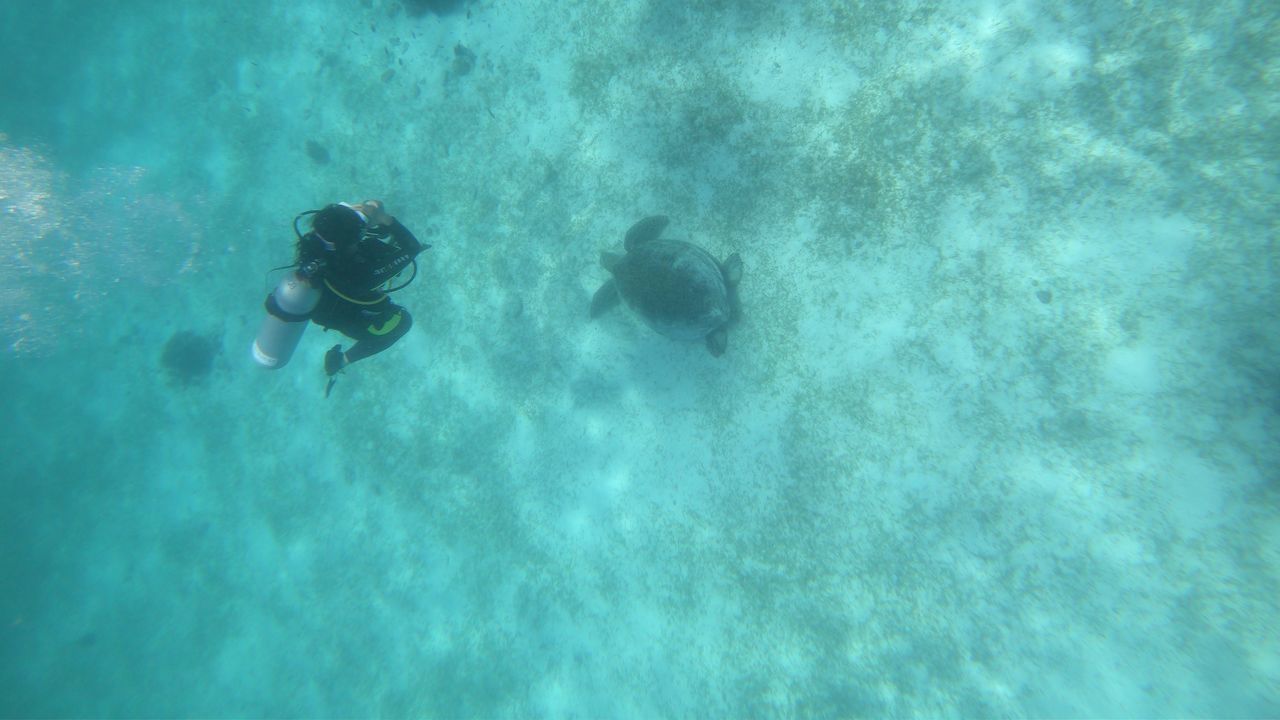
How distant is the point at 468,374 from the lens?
6418mm

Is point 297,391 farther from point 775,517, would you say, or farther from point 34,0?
point 34,0

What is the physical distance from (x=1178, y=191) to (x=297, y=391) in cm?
1052

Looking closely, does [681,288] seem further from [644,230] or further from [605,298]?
[605,298]

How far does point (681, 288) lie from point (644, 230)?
1.11m

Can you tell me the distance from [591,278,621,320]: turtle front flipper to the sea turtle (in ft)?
1.00

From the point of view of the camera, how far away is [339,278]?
11.5 feet

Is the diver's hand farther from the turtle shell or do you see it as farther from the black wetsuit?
the turtle shell

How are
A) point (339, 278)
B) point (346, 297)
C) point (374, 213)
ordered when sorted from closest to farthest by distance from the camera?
1. point (339, 278)
2. point (346, 297)
3. point (374, 213)

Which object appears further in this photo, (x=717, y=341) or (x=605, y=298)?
(x=605, y=298)

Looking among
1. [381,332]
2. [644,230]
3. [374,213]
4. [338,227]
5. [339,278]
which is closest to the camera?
[338,227]

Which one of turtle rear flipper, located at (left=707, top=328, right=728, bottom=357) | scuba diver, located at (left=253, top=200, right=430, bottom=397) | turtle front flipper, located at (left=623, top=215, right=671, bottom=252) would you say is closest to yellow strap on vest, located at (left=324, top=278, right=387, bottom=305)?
scuba diver, located at (left=253, top=200, right=430, bottom=397)

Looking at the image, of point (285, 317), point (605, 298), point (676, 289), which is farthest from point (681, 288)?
point (285, 317)

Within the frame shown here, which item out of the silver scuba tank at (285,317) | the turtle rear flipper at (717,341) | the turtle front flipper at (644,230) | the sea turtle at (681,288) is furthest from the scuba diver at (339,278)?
the turtle rear flipper at (717,341)

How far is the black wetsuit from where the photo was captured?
133 inches
